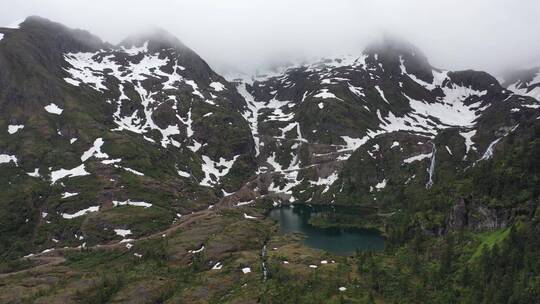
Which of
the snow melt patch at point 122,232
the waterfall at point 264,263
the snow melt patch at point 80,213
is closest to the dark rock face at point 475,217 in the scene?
the waterfall at point 264,263

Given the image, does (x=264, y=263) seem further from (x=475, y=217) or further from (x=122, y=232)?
(x=122, y=232)

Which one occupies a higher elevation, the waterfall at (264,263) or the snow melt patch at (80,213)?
the waterfall at (264,263)

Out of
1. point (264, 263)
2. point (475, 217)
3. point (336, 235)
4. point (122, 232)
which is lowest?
point (336, 235)

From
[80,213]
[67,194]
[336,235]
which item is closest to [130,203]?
[80,213]

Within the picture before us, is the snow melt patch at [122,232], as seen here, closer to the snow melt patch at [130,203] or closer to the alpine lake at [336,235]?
the snow melt patch at [130,203]

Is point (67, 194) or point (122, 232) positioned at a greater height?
point (67, 194)

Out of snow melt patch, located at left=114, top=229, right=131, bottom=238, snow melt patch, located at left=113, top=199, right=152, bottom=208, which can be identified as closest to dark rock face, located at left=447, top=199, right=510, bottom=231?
snow melt patch, located at left=114, top=229, right=131, bottom=238

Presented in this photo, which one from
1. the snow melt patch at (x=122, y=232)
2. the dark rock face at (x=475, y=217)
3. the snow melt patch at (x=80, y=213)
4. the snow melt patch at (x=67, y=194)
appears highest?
the dark rock face at (x=475, y=217)

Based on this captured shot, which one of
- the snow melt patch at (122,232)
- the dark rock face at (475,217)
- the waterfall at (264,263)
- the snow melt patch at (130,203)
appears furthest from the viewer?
the snow melt patch at (130,203)

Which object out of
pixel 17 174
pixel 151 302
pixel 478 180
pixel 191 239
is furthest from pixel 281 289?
pixel 17 174

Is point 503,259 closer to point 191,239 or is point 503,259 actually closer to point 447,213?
point 447,213

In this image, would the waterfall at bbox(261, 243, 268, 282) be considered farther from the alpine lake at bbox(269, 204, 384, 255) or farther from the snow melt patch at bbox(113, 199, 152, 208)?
the snow melt patch at bbox(113, 199, 152, 208)

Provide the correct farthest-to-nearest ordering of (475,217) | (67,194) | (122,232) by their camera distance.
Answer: (67,194)
(122,232)
(475,217)
